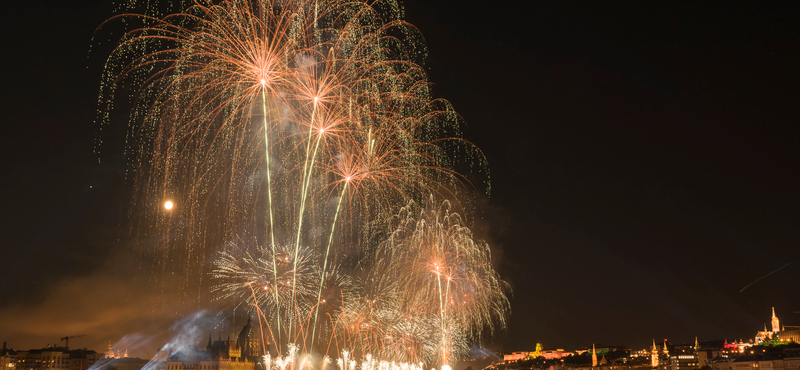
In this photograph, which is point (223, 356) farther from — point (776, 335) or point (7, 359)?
point (776, 335)

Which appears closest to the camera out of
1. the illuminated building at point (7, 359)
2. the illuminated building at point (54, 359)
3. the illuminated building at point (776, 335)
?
the illuminated building at point (7, 359)

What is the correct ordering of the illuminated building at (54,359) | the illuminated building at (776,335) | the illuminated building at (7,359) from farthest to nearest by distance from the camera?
1. the illuminated building at (776,335)
2. the illuminated building at (54,359)
3. the illuminated building at (7,359)

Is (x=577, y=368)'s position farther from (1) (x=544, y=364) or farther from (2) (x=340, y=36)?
(2) (x=340, y=36)

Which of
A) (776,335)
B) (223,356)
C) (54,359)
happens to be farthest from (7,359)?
(776,335)

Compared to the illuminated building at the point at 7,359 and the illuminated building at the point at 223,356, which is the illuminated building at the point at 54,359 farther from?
the illuminated building at the point at 223,356

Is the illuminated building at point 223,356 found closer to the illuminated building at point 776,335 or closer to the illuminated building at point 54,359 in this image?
the illuminated building at point 54,359

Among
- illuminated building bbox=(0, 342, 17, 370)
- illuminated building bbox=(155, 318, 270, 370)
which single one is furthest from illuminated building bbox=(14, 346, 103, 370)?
illuminated building bbox=(155, 318, 270, 370)

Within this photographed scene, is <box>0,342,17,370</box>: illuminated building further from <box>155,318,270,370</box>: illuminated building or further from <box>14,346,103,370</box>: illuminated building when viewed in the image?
<box>155,318,270,370</box>: illuminated building

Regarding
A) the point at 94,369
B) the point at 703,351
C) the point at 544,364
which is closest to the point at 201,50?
the point at 94,369

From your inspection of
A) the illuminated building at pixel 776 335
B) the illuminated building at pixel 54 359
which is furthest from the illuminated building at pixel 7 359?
the illuminated building at pixel 776 335

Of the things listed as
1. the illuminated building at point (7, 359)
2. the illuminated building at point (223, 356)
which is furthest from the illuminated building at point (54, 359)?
the illuminated building at point (223, 356)

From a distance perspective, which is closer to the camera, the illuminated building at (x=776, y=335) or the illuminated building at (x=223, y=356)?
the illuminated building at (x=223, y=356)

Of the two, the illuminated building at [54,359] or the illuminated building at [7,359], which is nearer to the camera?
the illuminated building at [7,359]

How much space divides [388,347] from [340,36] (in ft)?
112
